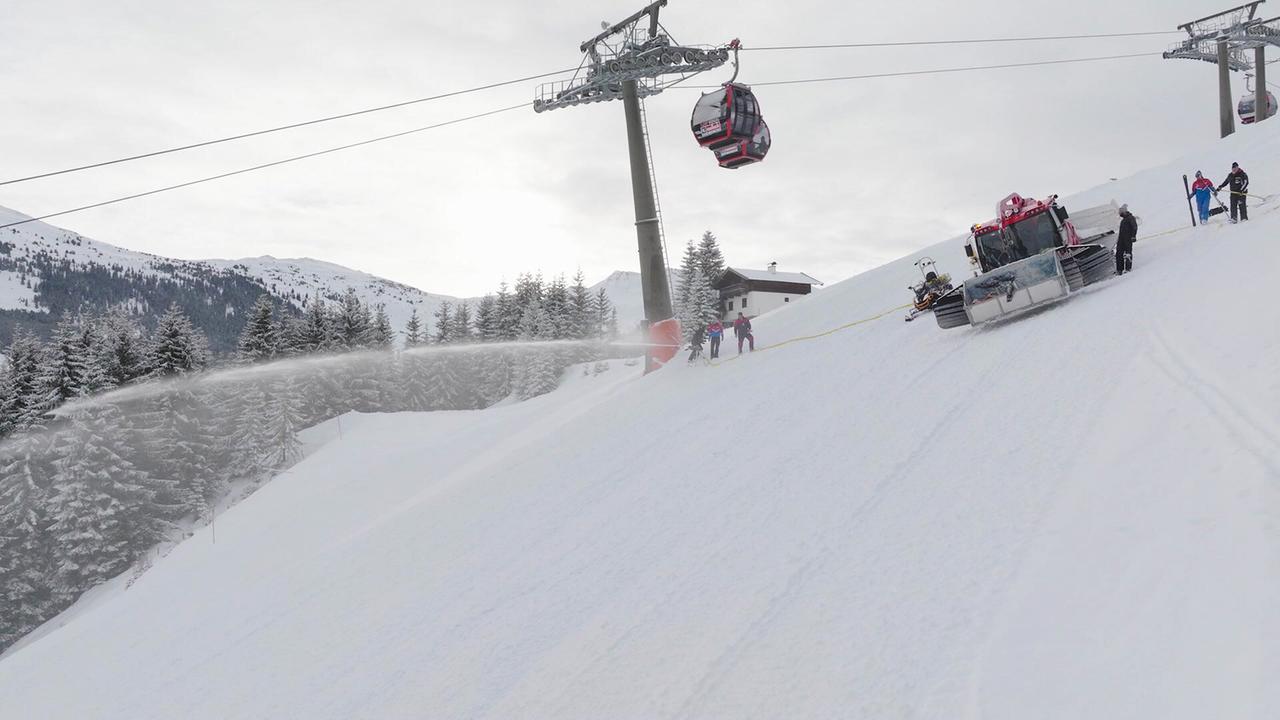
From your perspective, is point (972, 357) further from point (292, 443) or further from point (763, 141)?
point (292, 443)

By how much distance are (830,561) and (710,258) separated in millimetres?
64428

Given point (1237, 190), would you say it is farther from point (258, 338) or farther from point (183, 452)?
point (258, 338)

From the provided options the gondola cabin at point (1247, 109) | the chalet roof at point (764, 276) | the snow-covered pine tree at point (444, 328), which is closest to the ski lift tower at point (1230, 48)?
the gondola cabin at point (1247, 109)

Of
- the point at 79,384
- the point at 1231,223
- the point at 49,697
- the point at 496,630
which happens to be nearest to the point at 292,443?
the point at 79,384

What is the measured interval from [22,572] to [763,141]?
40.8m

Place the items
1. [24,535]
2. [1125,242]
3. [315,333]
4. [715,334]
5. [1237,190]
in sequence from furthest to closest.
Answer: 1. [315,333]
2. [24,535]
3. [715,334]
4. [1237,190]
5. [1125,242]

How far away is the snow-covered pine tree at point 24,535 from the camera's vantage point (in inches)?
1400

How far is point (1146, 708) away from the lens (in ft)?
13.0

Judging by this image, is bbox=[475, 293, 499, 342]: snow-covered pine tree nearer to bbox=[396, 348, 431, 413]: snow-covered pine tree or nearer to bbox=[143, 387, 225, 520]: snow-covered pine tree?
bbox=[396, 348, 431, 413]: snow-covered pine tree

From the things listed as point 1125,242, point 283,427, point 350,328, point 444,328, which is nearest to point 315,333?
point 350,328

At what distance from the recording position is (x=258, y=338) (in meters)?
52.6

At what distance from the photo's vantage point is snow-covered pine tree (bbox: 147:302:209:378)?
44.5 metres

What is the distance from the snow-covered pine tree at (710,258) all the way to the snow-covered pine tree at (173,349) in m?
42.0

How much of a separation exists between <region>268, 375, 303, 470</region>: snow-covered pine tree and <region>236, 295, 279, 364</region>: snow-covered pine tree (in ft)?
13.6
